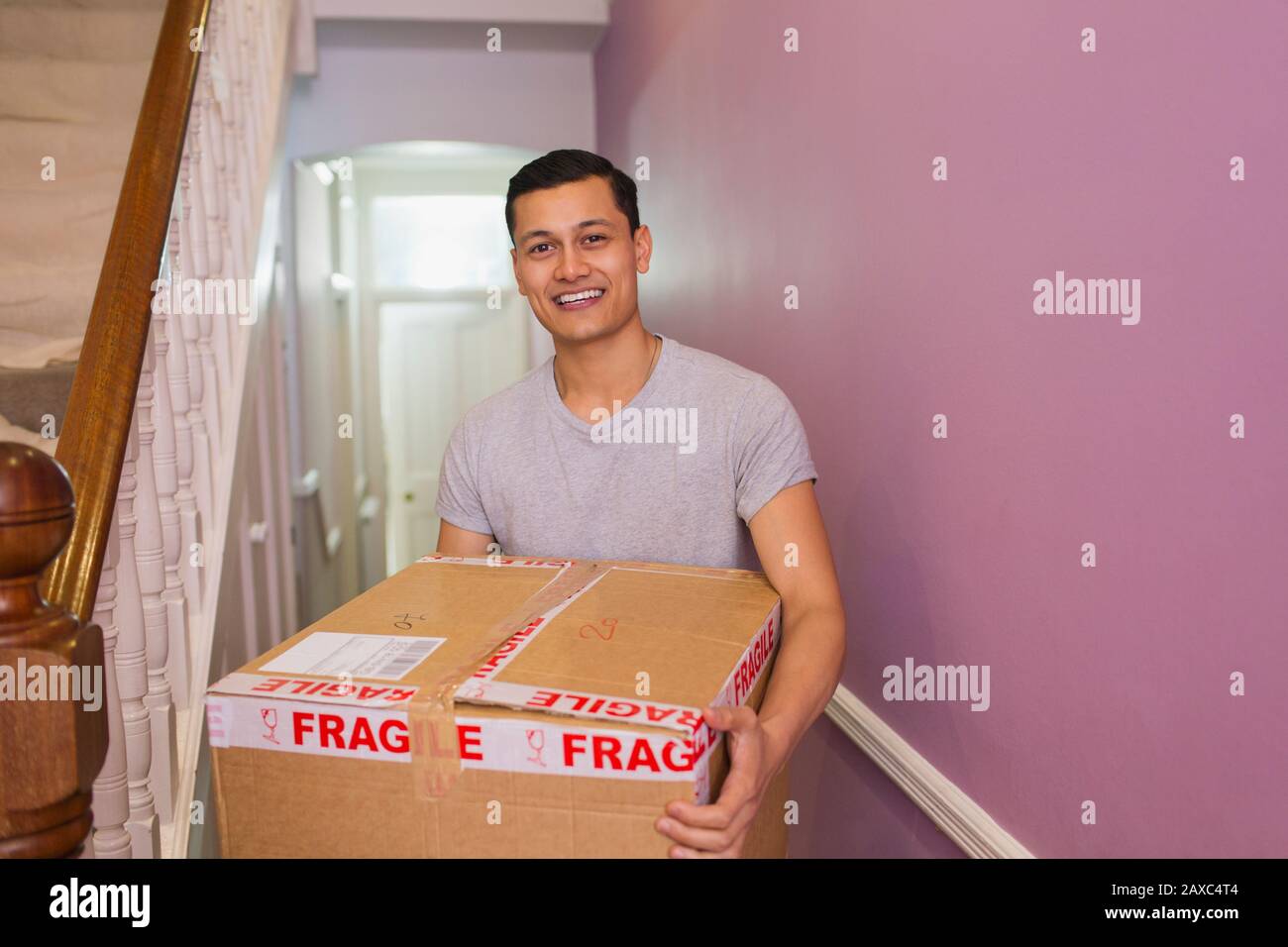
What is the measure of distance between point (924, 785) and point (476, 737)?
2.61ft

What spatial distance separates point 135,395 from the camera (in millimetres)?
1123

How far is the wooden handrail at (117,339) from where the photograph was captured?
3.13 feet

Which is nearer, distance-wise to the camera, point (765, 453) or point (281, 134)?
point (765, 453)

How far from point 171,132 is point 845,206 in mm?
1078

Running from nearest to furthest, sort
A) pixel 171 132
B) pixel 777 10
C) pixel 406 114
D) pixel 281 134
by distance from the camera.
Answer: pixel 171 132
pixel 777 10
pixel 281 134
pixel 406 114

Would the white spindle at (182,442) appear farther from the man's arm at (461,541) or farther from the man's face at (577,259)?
the man's face at (577,259)

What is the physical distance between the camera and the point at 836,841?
1.70m

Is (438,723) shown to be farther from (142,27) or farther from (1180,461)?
(142,27)

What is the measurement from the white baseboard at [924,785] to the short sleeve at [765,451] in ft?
1.41

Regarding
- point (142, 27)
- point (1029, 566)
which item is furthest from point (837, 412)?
point (142, 27)

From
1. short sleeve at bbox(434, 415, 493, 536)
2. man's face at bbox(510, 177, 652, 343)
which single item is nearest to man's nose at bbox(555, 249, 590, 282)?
man's face at bbox(510, 177, 652, 343)

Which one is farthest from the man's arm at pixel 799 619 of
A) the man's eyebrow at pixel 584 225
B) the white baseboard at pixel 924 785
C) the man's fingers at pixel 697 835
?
the man's eyebrow at pixel 584 225

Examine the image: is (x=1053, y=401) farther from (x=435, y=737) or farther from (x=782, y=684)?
(x=435, y=737)

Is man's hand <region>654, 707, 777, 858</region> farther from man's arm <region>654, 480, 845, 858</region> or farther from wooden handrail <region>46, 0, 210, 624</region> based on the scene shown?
wooden handrail <region>46, 0, 210, 624</region>
